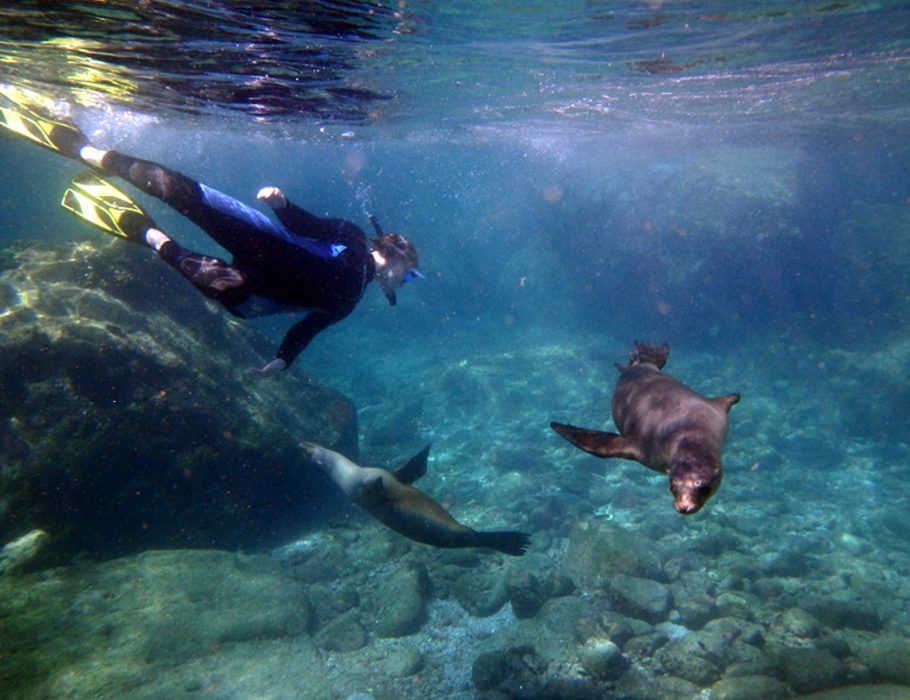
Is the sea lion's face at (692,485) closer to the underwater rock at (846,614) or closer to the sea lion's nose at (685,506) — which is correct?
the sea lion's nose at (685,506)

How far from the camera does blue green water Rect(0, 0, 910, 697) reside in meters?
10.3

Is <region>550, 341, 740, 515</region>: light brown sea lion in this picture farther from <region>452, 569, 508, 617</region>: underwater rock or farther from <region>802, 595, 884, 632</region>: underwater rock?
<region>802, 595, 884, 632</region>: underwater rock

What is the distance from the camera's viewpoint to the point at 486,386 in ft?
63.2

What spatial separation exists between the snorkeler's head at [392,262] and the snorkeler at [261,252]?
2 cm

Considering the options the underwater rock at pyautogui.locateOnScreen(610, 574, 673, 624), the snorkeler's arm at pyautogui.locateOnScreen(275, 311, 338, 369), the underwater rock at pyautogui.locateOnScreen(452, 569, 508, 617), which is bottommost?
the underwater rock at pyautogui.locateOnScreen(452, 569, 508, 617)

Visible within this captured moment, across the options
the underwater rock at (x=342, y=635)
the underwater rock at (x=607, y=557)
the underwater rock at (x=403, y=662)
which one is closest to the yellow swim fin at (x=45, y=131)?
the underwater rock at (x=342, y=635)

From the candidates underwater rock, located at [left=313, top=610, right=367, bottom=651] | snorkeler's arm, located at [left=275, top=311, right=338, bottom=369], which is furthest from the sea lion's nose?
underwater rock, located at [left=313, top=610, right=367, bottom=651]

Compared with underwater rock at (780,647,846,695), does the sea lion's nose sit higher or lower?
higher

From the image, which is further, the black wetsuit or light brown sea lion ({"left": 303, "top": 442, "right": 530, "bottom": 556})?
light brown sea lion ({"left": 303, "top": 442, "right": 530, "bottom": 556})

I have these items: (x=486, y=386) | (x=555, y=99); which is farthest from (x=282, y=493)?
(x=555, y=99)

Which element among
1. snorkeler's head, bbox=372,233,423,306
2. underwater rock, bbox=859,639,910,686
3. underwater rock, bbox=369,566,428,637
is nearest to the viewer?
snorkeler's head, bbox=372,233,423,306

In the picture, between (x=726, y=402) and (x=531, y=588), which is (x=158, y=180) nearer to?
(x=726, y=402)

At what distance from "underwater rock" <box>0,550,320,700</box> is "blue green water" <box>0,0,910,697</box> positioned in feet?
5.24

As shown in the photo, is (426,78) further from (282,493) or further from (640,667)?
(640,667)
